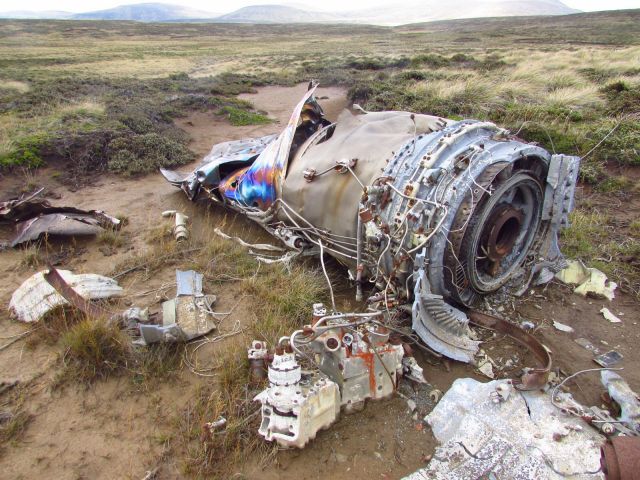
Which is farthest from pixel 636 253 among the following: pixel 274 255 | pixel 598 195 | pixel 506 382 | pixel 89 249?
pixel 89 249

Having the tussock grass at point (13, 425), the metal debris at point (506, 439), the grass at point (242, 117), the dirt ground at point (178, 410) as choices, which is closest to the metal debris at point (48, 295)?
the dirt ground at point (178, 410)

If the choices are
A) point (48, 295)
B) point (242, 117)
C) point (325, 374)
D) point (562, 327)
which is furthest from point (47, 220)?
point (242, 117)

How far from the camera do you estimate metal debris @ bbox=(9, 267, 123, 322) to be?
3680 millimetres

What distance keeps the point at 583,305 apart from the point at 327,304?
2537 mm

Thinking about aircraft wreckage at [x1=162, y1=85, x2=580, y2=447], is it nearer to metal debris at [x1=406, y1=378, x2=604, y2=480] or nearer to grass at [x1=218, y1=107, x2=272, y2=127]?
metal debris at [x1=406, y1=378, x2=604, y2=480]

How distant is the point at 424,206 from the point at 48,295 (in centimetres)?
342

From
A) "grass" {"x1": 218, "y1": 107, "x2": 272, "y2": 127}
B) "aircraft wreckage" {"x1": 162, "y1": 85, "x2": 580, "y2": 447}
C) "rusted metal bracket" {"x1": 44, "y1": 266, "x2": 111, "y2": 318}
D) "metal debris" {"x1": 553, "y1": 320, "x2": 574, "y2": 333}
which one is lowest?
"grass" {"x1": 218, "y1": 107, "x2": 272, "y2": 127}

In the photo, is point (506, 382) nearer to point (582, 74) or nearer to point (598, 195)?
point (598, 195)

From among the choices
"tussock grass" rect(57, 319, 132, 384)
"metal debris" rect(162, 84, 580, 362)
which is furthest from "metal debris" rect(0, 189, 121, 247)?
"tussock grass" rect(57, 319, 132, 384)

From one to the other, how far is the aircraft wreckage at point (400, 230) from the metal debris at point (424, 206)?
0.04ft

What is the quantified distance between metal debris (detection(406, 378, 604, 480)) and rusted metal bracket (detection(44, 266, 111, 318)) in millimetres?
2833

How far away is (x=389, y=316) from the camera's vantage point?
130 inches

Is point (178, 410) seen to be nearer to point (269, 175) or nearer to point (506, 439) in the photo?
point (506, 439)

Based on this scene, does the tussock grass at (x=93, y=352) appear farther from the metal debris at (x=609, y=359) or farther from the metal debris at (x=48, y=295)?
the metal debris at (x=609, y=359)
